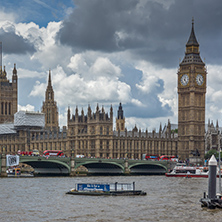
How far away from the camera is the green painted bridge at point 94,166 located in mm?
118662

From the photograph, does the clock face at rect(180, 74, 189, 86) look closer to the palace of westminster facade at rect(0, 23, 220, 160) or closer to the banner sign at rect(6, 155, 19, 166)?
the palace of westminster facade at rect(0, 23, 220, 160)

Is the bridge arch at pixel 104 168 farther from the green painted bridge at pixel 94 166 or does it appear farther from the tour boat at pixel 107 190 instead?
the tour boat at pixel 107 190

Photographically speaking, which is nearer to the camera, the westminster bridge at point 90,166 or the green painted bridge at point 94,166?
the westminster bridge at point 90,166

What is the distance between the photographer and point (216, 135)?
651 feet

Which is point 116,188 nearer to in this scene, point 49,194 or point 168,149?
point 49,194

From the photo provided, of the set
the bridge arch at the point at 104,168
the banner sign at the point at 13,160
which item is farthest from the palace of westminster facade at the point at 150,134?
the banner sign at the point at 13,160

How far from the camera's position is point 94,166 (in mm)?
135000

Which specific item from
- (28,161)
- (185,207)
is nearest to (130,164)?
(28,161)

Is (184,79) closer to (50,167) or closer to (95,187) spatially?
(50,167)

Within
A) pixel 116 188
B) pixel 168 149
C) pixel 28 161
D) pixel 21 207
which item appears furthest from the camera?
pixel 168 149

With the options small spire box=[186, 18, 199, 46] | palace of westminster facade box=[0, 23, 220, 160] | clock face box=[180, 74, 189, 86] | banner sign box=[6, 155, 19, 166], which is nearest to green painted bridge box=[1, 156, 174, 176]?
banner sign box=[6, 155, 19, 166]

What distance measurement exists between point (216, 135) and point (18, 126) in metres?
64.1

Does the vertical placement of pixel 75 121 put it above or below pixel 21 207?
above

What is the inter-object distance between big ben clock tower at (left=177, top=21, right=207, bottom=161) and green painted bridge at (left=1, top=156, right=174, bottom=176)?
26845 mm
